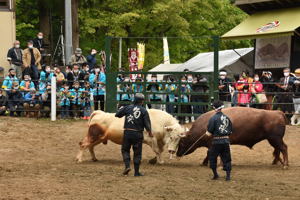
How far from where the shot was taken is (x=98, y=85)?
21.3m

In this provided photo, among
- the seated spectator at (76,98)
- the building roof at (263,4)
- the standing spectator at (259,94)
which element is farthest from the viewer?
the building roof at (263,4)

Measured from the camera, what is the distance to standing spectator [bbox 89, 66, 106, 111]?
2119cm

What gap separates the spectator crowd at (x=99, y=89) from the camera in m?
19.6

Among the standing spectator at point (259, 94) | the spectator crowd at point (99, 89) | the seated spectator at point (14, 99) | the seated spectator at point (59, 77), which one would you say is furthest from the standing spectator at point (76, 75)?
the standing spectator at point (259, 94)

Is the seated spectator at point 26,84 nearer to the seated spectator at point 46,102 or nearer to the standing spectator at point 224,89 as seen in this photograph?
the seated spectator at point 46,102

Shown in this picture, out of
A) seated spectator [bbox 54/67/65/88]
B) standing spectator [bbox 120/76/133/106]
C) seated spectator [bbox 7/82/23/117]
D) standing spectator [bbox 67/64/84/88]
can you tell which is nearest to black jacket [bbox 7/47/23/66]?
seated spectator [bbox 7/82/23/117]

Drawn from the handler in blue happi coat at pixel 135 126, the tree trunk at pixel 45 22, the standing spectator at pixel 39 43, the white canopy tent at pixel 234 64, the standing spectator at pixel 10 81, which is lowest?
the handler in blue happi coat at pixel 135 126

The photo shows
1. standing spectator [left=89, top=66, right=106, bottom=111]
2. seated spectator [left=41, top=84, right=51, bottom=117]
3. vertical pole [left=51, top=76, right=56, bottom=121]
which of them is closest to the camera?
vertical pole [left=51, top=76, right=56, bottom=121]

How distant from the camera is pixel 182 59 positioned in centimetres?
3947

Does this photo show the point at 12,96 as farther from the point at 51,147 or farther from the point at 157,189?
the point at 157,189

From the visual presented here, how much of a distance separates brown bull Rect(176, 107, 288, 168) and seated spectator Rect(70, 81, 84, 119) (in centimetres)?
717

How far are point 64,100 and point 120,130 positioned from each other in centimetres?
705

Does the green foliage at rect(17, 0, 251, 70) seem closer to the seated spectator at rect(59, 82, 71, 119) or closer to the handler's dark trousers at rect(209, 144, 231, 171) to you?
the seated spectator at rect(59, 82, 71, 119)

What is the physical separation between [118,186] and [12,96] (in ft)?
35.8
